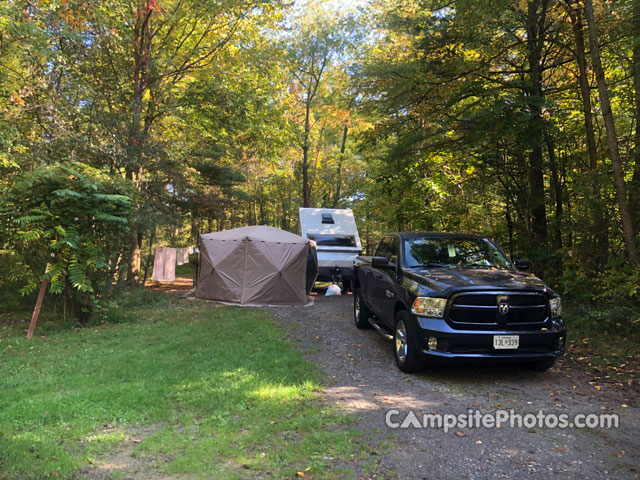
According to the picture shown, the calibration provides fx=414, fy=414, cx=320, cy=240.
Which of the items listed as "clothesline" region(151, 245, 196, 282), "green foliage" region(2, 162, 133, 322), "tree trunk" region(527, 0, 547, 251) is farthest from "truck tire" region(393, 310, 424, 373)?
"clothesline" region(151, 245, 196, 282)

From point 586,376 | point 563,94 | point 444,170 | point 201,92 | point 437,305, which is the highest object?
point 201,92

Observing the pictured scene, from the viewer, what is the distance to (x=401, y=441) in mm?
3539

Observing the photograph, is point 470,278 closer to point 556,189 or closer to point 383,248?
point 383,248

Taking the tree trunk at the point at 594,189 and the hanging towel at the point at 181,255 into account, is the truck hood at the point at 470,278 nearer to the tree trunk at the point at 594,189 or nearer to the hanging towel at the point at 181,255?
the tree trunk at the point at 594,189

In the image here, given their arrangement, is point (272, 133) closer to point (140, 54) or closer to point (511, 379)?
point (140, 54)

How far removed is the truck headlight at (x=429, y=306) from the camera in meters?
4.96

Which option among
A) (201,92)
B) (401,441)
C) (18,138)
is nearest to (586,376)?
(401,441)

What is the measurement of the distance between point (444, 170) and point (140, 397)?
39.4 ft

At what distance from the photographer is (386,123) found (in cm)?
1161

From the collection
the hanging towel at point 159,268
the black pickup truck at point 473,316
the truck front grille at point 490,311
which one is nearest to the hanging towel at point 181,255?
the hanging towel at point 159,268

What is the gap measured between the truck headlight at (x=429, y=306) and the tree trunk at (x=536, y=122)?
514cm

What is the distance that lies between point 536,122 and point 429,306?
5.61 m

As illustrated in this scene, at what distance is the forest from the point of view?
766cm

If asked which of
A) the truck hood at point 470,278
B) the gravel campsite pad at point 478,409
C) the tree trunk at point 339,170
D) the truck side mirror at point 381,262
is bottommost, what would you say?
the gravel campsite pad at point 478,409
